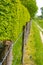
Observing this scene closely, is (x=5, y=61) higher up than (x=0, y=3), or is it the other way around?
(x=0, y=3)

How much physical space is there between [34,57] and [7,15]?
324 centimetres

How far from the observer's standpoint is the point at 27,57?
9141mm

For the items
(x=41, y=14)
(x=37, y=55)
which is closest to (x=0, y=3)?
(x=37, y=55)

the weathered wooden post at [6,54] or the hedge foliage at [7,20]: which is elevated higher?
the hedge foliage at [7,20]

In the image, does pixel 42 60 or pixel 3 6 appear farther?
pixel 42 60

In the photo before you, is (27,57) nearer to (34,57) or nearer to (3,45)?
(34,57)

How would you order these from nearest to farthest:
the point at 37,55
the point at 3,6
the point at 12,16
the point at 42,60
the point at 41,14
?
1. the point at 3,6
2. the point at 12,16
3. the point at 42,60
4. the point at 37,55
5. the point at 41,14

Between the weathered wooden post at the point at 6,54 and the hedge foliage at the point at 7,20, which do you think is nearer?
the weathered wooden post at the point at 6,54

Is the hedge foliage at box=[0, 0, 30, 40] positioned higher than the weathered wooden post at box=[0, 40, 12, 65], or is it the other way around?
the hedge foliage at box=[0, 0, 30, 40]

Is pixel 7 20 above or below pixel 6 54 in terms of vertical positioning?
above

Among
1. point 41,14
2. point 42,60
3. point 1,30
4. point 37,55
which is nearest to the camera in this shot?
point 1,30

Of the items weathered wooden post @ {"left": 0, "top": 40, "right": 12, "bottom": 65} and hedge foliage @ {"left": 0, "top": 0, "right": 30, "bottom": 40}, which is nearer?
weathered wooden post @ {"left": 0, "top": 40, "right": 12, "bottom": 65}

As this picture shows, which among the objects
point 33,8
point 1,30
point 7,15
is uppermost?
point 33,8

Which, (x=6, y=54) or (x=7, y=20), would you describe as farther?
(x=7, y=20)
